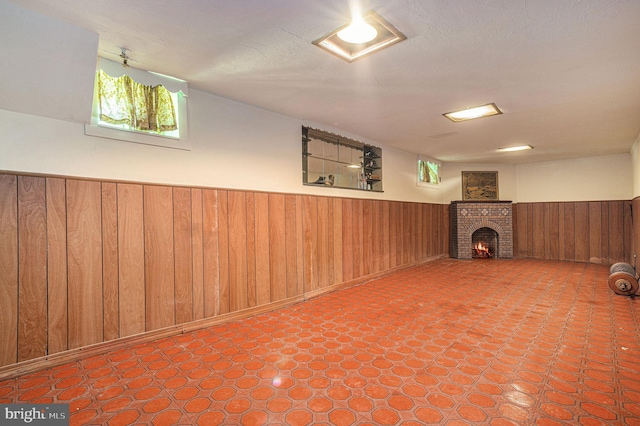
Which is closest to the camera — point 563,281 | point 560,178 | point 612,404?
point 612,404

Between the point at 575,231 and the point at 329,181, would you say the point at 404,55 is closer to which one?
the point at 329,181

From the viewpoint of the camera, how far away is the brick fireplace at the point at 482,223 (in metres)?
8.88

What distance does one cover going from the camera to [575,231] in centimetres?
844

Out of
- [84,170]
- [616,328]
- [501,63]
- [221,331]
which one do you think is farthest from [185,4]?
[616,328]

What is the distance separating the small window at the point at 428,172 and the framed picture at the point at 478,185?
950 mm

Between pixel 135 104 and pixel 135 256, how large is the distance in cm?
160

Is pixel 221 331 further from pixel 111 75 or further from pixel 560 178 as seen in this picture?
pixel 560 178

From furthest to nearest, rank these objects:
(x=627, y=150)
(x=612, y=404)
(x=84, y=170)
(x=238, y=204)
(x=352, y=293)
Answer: (x=627, y=150) → (x=352, y=293) → (x=238, y=204) → (x=84, y=170) → (x=612, y=404)

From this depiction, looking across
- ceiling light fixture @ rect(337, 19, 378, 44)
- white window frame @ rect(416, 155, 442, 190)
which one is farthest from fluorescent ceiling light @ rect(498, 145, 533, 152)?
ceiling light fixture @ rect(337, 19, 378, 44)

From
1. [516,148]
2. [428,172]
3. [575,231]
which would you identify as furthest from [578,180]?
[428,172]

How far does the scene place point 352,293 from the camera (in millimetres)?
5152

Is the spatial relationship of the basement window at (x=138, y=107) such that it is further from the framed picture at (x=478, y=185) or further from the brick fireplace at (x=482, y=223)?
the framed picture at (x=478, y=185)

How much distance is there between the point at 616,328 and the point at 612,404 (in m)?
1.88

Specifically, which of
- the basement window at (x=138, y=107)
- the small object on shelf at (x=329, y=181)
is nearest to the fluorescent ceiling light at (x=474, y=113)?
the small object on shelf at (x=329, y=181)
